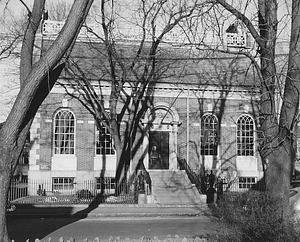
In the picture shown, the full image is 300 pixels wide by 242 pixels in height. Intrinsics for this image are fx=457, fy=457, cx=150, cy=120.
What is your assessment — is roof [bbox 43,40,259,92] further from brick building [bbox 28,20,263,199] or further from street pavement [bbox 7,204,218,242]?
street pavement [bbox 7,204,218,242]

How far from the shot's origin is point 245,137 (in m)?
30.0

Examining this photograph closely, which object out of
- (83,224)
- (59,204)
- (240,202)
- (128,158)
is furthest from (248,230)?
(128,158)

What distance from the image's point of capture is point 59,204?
21.8 m

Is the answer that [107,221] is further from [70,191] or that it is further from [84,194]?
[70,191]

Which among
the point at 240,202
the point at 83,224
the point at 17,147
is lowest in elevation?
the point at 83,224

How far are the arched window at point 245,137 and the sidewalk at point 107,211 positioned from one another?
8833mm

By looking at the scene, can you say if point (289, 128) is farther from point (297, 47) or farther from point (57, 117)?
point (57, 117)

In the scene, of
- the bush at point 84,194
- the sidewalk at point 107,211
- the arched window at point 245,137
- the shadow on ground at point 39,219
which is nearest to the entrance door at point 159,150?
the bush at point 84,194

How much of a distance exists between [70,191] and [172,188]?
662 cm

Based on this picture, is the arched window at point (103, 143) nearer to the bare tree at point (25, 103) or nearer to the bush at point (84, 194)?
the bush at point (84, 194)

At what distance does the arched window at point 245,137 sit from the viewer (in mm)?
29981

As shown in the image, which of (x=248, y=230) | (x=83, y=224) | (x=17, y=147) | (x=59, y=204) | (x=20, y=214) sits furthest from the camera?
(x=59, y=204)

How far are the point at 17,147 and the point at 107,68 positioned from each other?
18.6 m

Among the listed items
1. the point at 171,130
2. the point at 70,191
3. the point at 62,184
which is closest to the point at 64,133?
the point at 62,184
